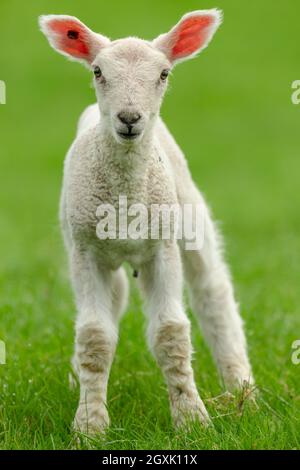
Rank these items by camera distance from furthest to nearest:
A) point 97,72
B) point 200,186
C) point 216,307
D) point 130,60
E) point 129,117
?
point 200,186
point 216,307
point 97,72
point 130,60
point 129,117

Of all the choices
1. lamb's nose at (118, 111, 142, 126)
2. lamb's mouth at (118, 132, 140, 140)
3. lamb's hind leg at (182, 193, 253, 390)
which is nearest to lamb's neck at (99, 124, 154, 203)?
lamb's mouth at (118, 132, 140, 140)

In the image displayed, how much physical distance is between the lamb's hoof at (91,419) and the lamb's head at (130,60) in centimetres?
150

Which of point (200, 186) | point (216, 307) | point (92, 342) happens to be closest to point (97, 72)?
point (92, 342)

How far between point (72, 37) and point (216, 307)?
218cm

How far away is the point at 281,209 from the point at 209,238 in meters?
8.63

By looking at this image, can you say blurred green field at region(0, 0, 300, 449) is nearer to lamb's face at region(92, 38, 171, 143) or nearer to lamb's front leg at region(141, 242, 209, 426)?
lamb's front leg at region(141, 242, 209, 426)

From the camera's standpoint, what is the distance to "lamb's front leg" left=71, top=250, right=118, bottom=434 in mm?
5711

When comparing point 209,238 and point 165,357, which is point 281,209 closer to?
point 209,238

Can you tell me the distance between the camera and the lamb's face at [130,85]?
5.31 metres

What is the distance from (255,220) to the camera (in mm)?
14750

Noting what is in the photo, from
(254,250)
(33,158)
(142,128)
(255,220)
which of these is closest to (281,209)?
(255,220)

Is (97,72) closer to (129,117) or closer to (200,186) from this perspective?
(129,117)

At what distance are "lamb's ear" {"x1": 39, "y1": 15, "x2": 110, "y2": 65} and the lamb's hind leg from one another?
1.39 meters

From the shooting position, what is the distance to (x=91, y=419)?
5680 millimetres
